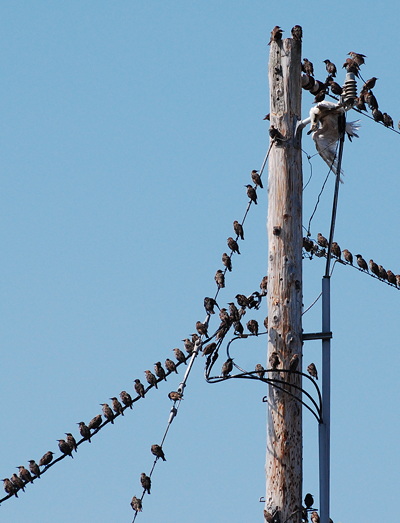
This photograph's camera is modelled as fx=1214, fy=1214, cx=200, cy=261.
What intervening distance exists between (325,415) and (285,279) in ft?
3.33

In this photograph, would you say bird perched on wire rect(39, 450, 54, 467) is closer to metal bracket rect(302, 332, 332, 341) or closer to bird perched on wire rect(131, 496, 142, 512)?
bird perched on wire rect(131, 496, 142, 512)

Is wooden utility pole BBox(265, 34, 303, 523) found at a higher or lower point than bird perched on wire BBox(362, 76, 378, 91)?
lower

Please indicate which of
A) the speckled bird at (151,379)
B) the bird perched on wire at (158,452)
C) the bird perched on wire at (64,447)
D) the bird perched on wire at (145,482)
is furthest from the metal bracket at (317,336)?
the bird perched on wire at (64,447)

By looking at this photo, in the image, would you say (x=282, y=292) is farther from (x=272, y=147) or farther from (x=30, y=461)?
(x=30, y=461)

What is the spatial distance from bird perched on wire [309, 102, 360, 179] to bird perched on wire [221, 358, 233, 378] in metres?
1.79

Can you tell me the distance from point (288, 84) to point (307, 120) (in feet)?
1.02

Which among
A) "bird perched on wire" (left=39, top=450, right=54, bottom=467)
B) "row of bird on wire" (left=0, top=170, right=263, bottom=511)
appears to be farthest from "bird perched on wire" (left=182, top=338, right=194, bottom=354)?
"bird perched on wire" (left=39, top=450, right=54, bottom=467)

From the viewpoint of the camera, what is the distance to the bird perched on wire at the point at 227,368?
8.92 meters

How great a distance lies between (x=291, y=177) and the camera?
8914mm

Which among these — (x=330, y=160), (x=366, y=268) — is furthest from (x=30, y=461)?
(x=330, y=160)

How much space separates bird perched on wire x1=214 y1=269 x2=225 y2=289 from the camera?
1206 centimetres

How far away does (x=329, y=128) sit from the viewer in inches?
376

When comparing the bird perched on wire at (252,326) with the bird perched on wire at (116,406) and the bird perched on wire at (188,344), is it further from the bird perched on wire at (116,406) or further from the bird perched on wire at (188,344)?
the bird perched on wire at (116,406)

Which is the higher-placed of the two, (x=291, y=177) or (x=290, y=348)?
(x=291, y=177)
